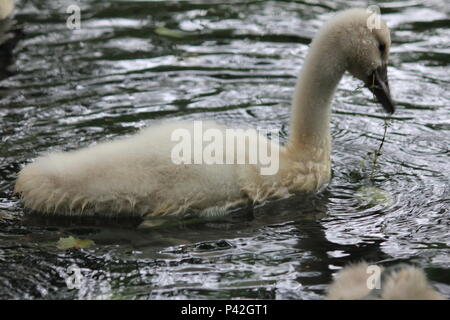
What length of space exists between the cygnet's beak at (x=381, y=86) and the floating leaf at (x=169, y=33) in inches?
154

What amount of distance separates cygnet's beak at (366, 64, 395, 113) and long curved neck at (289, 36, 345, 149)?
0.25 m

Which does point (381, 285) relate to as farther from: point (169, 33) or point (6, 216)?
point (169, 33)

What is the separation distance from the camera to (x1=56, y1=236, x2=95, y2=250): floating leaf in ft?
16.1

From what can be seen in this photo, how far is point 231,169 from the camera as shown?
17.3ft

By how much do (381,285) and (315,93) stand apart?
1.93 metres

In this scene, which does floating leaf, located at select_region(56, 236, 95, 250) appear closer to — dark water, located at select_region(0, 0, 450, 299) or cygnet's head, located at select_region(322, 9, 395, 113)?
dark water, located at select_region(0, 0, 450, 299)

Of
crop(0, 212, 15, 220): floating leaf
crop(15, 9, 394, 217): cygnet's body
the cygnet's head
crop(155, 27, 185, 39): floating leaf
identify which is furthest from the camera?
crop(155, 27, 185, 39): floating leaf

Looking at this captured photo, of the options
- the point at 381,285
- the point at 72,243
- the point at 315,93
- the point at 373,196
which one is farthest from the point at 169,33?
the point at 381,285

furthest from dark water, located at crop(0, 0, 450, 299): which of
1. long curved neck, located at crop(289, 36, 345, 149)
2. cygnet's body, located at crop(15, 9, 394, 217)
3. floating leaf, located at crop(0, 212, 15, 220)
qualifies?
long curved neck, located at crop(289, 36, 345, 149)

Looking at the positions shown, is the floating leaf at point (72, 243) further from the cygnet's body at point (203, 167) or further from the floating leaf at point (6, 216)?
the floating leaf at point (6, 216)

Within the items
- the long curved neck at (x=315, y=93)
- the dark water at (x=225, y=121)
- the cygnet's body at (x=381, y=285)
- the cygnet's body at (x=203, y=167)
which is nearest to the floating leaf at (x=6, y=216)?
the dark water at (x=225, y=121)

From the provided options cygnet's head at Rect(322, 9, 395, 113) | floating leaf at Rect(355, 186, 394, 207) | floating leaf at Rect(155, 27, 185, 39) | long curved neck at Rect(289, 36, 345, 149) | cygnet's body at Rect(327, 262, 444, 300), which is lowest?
cygnet's body at Rect(327, 262, 444, 300)

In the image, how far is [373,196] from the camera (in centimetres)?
568
